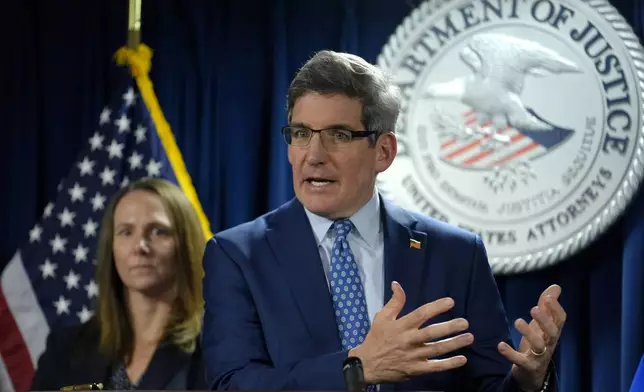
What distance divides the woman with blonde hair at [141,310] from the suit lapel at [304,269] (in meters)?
0.76

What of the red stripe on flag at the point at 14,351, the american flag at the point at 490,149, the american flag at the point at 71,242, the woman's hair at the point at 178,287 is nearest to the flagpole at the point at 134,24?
the american flag at the point at 71,242

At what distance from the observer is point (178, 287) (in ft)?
9.77

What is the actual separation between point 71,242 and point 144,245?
61 centimetres

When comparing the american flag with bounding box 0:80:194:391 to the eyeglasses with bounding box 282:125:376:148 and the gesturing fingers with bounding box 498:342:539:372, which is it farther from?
the gesturing fingers with bounding box 498:342:539:372

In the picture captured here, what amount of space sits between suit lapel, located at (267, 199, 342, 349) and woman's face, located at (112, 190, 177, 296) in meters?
0.82

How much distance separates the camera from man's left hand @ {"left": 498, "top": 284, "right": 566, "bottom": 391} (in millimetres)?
1953

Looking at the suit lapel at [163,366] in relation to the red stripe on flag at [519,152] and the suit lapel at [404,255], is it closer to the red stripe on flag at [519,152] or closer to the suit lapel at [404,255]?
the suit lapel at [404,255]

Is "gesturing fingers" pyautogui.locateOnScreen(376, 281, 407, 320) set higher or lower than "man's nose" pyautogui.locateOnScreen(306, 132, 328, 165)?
lower

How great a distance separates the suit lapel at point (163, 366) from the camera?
279 centimetres

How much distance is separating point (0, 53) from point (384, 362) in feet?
8.28

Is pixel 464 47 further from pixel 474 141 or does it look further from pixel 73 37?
pixel 73 37

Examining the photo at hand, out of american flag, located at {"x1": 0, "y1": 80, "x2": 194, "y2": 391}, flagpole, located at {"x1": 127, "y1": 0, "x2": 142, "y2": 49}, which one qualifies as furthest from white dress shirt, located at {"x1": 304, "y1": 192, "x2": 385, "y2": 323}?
flagpole, located at {"x1": 127, "y1": 0, "x2": 142, "y2": 49}

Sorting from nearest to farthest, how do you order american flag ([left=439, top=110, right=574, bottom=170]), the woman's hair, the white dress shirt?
the white dress shirt → the woman's hair → american flag ([left=439, top=110, right=574, bottom=170])

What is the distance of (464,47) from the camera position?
3.37 metres
